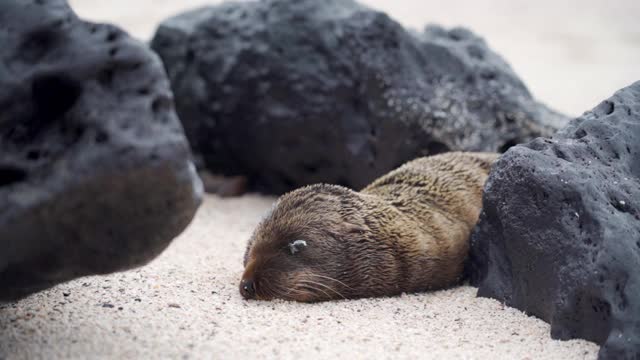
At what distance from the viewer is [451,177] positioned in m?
5.68

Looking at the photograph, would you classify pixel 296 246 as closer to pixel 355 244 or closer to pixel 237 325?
pixel 355 244

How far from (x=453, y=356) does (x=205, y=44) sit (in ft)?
18.3

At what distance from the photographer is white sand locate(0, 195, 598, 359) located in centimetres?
350

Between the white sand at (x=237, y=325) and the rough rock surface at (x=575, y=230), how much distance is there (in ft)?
0.51

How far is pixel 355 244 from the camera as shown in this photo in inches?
189

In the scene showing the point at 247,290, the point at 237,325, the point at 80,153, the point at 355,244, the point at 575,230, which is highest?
the point at 80,153

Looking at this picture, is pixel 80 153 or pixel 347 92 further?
pixel 347 92

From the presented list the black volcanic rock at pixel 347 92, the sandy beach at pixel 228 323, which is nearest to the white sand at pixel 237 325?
the sandy beach at pixel 228 323

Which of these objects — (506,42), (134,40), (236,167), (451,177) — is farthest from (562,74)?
(134,40)

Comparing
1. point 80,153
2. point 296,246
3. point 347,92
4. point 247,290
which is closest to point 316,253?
point 296,246

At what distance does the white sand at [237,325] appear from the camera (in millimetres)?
3503

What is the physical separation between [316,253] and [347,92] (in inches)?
125

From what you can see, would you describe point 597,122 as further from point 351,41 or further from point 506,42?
point 506,42

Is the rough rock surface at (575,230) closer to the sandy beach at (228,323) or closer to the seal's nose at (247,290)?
the sandy beach at (228,323)
